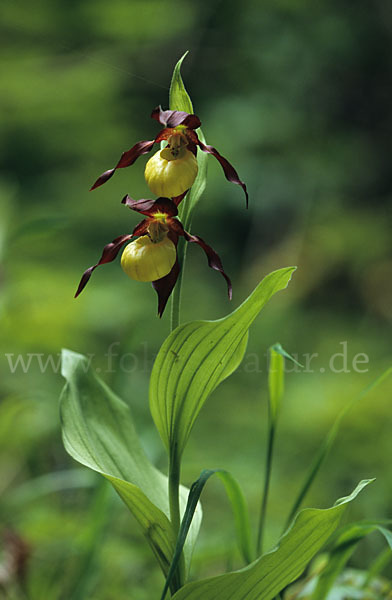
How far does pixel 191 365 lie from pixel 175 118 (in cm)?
23

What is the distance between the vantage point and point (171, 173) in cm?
46

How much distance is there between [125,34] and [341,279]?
5.06 feet

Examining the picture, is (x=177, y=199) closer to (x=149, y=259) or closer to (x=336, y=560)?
(x=149, y=259)

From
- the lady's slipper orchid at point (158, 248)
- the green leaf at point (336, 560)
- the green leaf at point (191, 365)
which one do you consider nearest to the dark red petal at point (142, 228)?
the lady's slipper orchid at point (158, 248)

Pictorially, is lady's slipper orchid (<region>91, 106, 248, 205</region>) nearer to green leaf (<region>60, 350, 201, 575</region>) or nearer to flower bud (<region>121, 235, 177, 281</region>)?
flower bud (<region>121, 235, 177, 281</region>)

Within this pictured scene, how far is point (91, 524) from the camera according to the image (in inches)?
30.1

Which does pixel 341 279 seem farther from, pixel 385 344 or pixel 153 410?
pixel 153 410

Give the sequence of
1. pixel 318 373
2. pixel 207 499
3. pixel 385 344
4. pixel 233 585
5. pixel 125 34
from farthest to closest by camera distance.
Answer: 1. pixel 125 34
2. pixel 385 344
3. pixel 318 373
4. pixel 207 499
5. pixel 233 585

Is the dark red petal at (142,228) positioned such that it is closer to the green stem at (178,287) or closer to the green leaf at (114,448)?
the green stem at (178,287)

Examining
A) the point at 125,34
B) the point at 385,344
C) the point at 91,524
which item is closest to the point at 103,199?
the point at 125,34

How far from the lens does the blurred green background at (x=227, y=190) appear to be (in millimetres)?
1700

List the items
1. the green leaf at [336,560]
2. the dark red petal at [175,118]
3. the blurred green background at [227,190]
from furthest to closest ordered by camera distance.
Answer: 1. the blurred green background at [227,190]
2. the green leaf at [336,560]
3. the dark red petal at [175,118]

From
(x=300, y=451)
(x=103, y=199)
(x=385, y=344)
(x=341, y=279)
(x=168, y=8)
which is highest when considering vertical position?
(x=168, y=8)

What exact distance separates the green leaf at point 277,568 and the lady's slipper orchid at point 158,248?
0.72 ft
